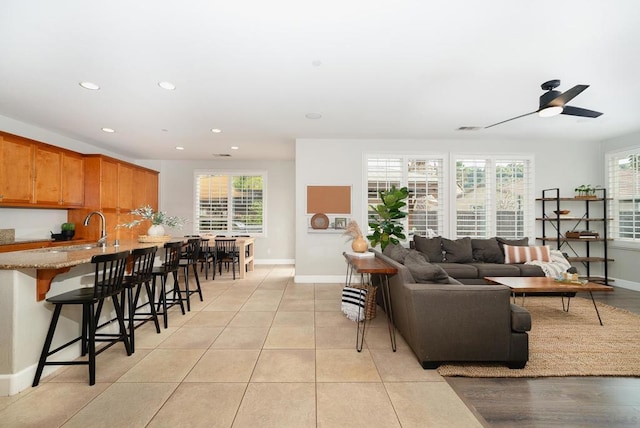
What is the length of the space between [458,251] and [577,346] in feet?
7.47

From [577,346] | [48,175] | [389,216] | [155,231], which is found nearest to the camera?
[577,346]

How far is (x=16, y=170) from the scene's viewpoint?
421 cm

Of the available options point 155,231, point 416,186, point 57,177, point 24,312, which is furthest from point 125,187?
point 416,186

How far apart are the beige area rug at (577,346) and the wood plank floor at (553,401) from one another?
0.09 m

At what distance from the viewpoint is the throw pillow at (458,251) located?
4.98 metres

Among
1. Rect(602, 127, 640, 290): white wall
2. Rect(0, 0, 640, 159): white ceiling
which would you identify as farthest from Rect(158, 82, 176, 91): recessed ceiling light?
Rect(602, 127, 640, 290): white wall

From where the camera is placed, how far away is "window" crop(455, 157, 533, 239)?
18.6ft

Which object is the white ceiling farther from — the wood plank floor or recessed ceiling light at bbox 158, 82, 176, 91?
the wood plank floor

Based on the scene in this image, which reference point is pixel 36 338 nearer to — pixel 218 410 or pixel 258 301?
pixel 218 410

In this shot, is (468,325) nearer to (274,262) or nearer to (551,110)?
(551,110)

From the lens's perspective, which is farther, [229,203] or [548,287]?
[229,203]

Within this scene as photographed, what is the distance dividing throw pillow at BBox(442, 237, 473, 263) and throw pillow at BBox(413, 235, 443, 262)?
0.11 metres

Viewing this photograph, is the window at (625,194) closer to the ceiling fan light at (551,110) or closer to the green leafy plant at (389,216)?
the ceiling fan light at (551,110)

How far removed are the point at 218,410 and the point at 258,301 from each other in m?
2.47
